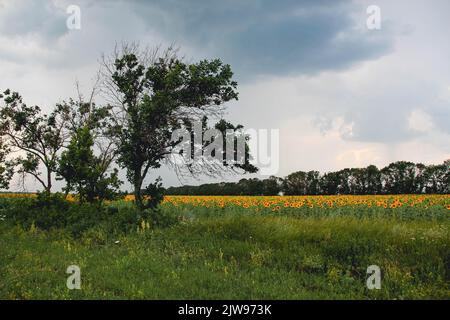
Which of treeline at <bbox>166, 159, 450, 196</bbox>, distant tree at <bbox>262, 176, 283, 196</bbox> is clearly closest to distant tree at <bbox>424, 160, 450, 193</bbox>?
treeline at <bbox>166, 159, 450, 196</bbox>

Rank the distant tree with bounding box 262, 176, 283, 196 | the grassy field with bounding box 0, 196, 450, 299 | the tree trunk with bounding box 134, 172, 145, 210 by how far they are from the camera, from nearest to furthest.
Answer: the grassy field with bounding box 0, 196, 450, 299, the tree trunk with bounding box 134, 172, 145, 210, the distant tree with bounding box 262, 176, 283, 196

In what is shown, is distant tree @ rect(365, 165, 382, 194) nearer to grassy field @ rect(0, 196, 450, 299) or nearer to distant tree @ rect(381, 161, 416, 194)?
distant tree @ rect(381, 161, 416, 194)

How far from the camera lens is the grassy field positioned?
8000mm

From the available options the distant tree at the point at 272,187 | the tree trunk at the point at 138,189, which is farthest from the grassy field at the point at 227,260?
the distant tree at the point at 272,187

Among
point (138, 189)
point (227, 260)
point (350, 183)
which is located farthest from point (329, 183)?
point (227, 260)

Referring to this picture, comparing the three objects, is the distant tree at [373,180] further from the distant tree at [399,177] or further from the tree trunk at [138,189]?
the tree trunk at [138,189]

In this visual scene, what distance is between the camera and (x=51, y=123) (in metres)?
33.1

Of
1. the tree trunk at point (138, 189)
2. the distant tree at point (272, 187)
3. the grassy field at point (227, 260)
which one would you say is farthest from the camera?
the distant tree at point (272, 187)

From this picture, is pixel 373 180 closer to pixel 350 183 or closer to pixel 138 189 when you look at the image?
pixel 350 183

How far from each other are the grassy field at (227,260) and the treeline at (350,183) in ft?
114

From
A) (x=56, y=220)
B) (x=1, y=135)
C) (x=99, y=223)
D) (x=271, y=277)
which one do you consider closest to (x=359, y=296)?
(x=271, y=277)

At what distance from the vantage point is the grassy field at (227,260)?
26.2 ft

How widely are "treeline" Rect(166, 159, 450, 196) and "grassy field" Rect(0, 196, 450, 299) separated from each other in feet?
114
